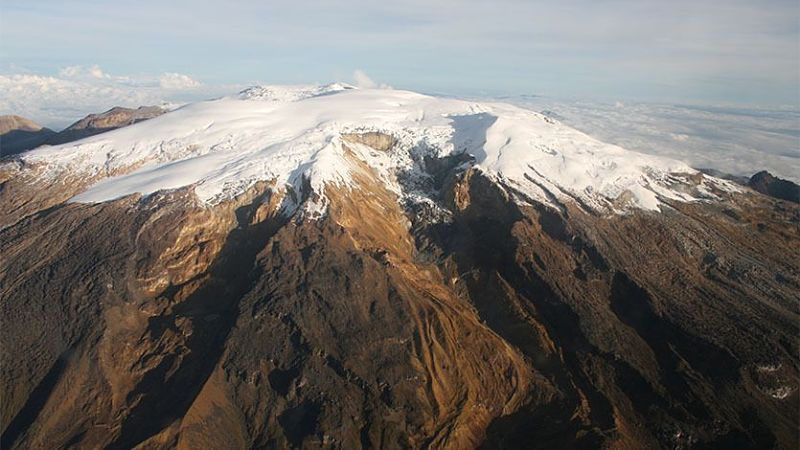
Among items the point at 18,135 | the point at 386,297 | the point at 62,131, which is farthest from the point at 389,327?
the point at 18,135

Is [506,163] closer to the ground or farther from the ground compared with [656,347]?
farther from the ground

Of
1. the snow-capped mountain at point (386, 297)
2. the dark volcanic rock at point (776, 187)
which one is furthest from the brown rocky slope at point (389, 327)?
the dark volcanic rock at point (776, 187)

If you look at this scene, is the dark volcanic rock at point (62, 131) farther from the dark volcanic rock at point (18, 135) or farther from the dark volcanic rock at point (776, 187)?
the dark volcanic rock at point (776, 187)

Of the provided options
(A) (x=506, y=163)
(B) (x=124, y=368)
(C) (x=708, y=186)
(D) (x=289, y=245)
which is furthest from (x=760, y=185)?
(B) (x=124, y=368)

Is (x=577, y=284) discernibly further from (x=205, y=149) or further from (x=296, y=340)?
(x=205, y=149)

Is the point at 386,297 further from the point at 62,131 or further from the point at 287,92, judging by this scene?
the point at 62,131

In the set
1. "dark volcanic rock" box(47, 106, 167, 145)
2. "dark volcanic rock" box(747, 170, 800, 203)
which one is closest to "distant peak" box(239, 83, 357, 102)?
"dark volcanic rock" box(47, 106, 167, 145)

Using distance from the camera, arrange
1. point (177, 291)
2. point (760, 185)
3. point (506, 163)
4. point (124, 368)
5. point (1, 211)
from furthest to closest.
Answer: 1. point (760, 185)
2. point (506, 163)
3. point (1, 211)
4. point (177, 291)
5. point (124, 368)
